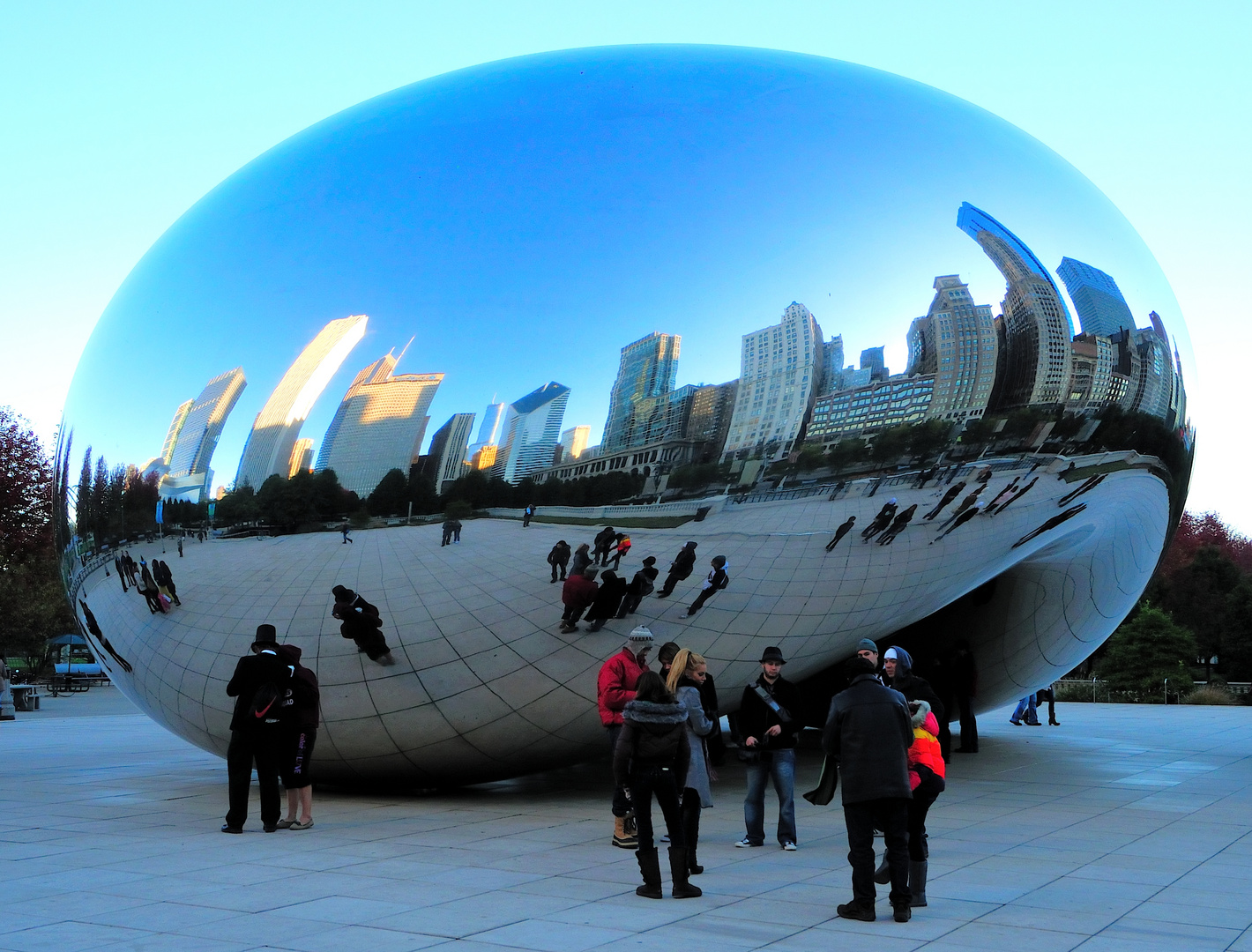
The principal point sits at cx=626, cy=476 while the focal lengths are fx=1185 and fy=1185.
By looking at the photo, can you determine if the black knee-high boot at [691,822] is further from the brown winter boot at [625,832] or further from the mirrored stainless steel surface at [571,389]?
the mirrored stainless steel surface at [571,389]

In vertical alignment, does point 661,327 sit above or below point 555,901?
above

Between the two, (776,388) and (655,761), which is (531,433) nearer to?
(776,388)

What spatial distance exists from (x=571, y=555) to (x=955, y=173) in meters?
4.11

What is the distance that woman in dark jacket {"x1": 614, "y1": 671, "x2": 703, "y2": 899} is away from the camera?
20.1 ft

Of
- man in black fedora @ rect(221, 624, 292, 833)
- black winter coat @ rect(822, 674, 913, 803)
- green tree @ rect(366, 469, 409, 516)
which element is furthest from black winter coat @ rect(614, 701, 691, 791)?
man in black fedora @ rect(221, 624, 292, 833)

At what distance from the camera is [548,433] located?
7703 millimetres

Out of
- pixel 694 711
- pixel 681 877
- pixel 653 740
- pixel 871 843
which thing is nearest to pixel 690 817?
pixel 681 877

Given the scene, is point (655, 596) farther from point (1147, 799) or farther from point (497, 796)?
point (1147, 799)

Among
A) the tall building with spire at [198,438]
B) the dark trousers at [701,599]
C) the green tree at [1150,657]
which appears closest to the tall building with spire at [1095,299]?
the dark trousers at [701,599]

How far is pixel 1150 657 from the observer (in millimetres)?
28672

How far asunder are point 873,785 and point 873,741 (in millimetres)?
214

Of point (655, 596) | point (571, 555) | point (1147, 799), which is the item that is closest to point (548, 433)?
point (571, 555)

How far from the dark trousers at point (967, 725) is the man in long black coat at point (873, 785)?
710 cm

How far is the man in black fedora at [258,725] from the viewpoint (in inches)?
315
